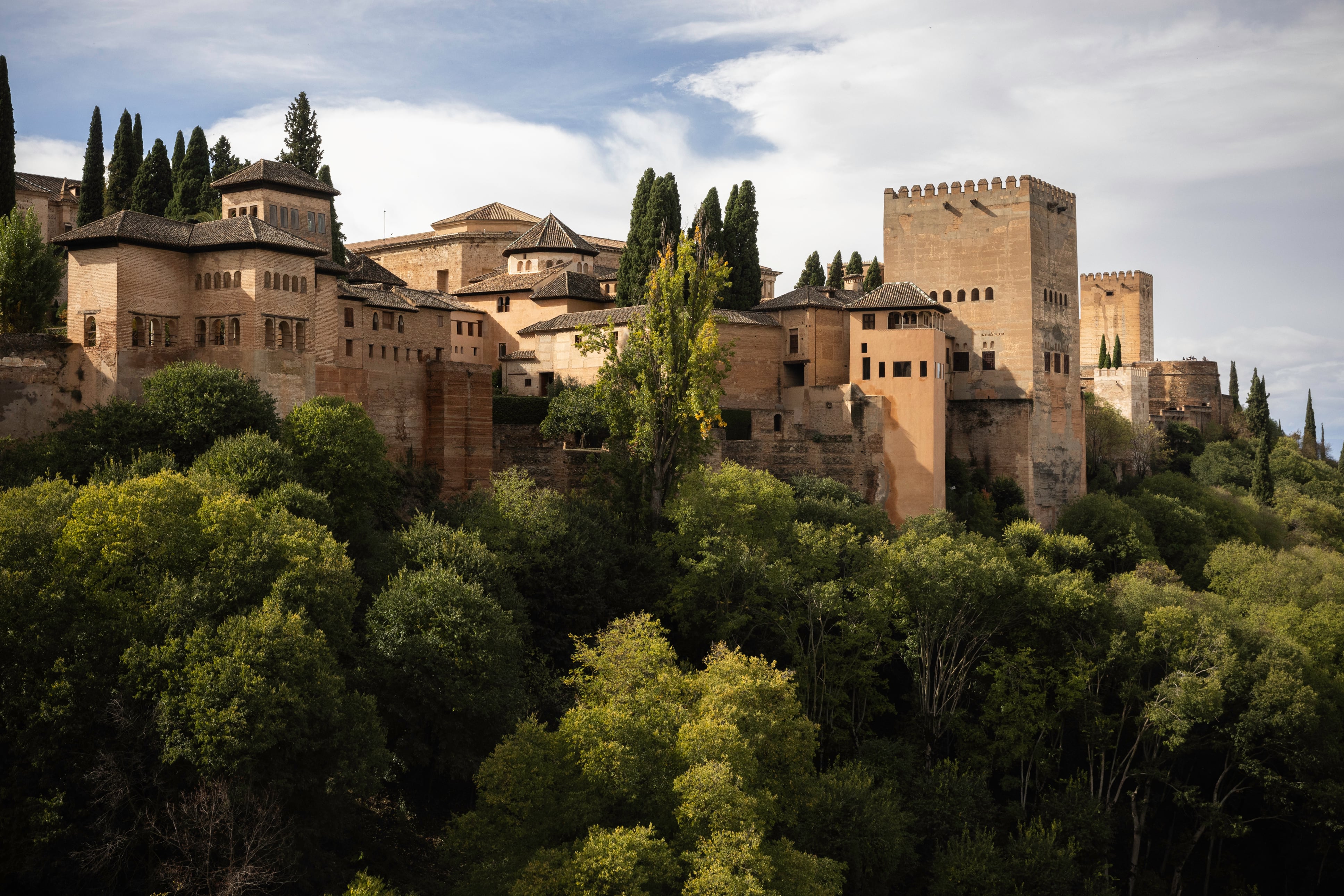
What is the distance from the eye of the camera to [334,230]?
46094 mm

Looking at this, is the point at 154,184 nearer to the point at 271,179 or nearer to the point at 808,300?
the point at 271,179

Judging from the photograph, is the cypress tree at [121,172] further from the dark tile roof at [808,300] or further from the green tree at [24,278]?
the dark tile roof at [808,300]

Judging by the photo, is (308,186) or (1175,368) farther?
(1175,368)

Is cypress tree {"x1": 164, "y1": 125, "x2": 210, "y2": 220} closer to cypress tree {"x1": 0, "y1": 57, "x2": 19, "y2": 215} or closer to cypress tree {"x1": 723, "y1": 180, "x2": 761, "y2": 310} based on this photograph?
cypress tree {"x1": 0, "y1": 57, "x2": 19, "y2": 215}

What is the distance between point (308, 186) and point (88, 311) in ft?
32.4

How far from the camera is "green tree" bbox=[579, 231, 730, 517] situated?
36625 millimetres

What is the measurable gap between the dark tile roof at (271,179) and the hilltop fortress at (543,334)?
0.27 ft

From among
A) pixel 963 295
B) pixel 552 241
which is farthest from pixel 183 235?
pixel 963 295

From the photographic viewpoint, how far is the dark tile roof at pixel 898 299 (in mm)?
49688

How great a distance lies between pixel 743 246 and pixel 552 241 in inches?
345

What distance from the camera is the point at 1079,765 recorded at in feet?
124

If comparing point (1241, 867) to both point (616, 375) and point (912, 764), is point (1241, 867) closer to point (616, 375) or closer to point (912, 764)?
point (912, 764)

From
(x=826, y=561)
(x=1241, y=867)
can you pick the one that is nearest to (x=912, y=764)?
(x=826, y=561)

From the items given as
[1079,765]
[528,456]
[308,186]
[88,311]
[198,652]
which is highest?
[308,186]
